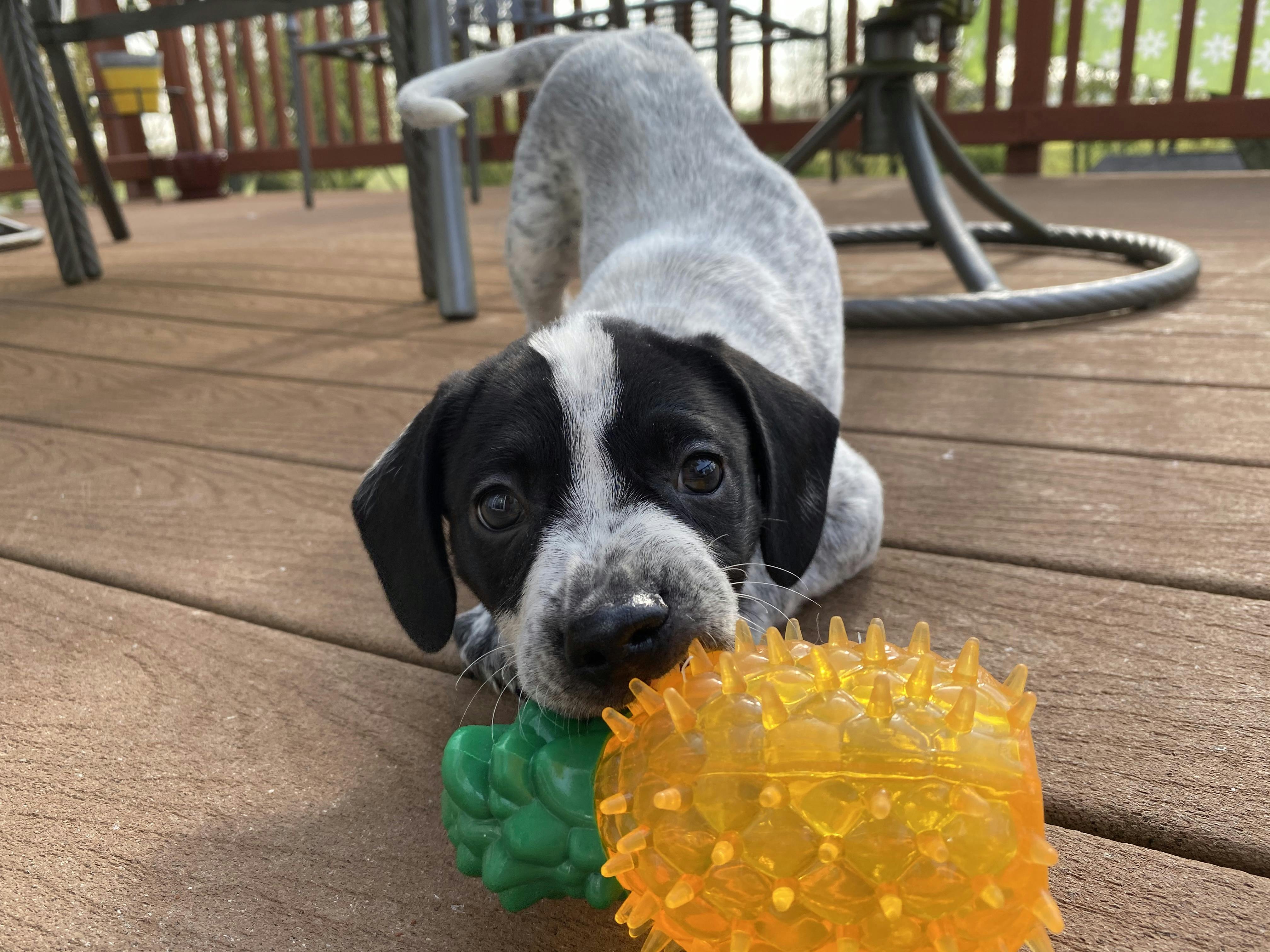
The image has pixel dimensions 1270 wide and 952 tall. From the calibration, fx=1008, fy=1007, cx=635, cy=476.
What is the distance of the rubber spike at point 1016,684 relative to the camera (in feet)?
2.88

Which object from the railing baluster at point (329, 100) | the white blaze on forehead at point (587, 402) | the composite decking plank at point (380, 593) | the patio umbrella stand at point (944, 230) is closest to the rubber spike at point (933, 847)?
the composite decking plank at point (380, 593)

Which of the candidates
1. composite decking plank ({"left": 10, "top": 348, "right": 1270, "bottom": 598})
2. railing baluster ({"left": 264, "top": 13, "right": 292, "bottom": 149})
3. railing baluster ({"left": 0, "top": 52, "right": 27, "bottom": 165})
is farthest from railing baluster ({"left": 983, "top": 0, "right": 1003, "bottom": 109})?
railing baluster ({"left": 0, "top": 52, "right": 27, "bottom": 165})

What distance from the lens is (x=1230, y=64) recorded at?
694 centimetres

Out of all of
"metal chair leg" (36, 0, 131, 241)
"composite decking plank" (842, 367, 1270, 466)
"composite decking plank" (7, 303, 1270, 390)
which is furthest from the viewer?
"metal chair leg" (36, 0, 131, 241)

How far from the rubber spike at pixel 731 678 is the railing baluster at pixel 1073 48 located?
7664mm

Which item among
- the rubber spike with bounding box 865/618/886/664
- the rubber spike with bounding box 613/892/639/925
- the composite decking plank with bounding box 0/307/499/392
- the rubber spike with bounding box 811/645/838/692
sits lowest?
the composite decking plank with bounding box 0/307/499/392

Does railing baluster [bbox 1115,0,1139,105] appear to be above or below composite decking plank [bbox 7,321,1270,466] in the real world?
above

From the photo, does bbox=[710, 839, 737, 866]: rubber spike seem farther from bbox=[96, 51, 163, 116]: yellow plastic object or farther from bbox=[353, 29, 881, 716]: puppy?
bbox=[96, 51, 163, 116]: yellow plastic object

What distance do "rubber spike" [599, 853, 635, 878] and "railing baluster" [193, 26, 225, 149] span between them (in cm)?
1124

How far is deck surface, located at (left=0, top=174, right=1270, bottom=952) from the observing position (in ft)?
3.48

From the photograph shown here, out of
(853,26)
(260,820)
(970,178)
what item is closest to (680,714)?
(260,820)

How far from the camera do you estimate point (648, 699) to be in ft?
3.08

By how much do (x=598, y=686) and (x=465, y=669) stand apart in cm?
43

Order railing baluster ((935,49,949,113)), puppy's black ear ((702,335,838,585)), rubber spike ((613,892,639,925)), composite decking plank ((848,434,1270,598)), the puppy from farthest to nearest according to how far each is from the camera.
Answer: railing baluster ((935,49,949,113)), composite decking plank ((848,434,1270,598)), puppy's black ear ((702,335,838,585)), the puppy, rubber spike ((613,892,639,925))
